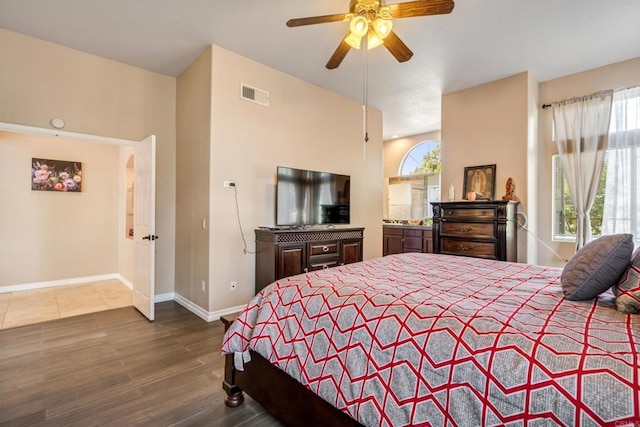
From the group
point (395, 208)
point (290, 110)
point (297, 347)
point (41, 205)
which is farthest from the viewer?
point (395, 208)

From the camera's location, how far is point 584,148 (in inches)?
149

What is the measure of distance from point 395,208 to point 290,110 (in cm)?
400

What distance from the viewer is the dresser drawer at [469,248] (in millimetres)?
3623

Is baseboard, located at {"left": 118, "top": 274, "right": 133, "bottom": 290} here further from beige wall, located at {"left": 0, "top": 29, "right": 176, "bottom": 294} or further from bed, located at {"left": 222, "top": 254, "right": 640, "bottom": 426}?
bed, located at {"left": 222, "top": 254, "right": 640, "bottom": 426}

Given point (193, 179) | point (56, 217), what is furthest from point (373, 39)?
point (56, 217)

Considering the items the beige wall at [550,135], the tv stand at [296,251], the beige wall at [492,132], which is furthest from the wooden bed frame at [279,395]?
the beige wall at [550,135]

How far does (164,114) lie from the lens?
13.8 feet

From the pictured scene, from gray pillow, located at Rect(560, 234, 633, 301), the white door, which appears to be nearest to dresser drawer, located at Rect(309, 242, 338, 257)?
the white door

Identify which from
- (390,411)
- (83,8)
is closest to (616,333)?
(390,411)

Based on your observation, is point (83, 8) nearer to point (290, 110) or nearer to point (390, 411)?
point (290, 110)

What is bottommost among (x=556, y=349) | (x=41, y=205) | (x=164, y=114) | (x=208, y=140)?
(x=556, y=349)

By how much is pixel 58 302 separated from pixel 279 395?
4077 millimetres

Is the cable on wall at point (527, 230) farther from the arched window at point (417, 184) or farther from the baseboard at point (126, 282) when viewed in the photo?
the baseboard at point (126, 282)

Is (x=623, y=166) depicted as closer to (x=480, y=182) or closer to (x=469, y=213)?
(x=480, y=182)
